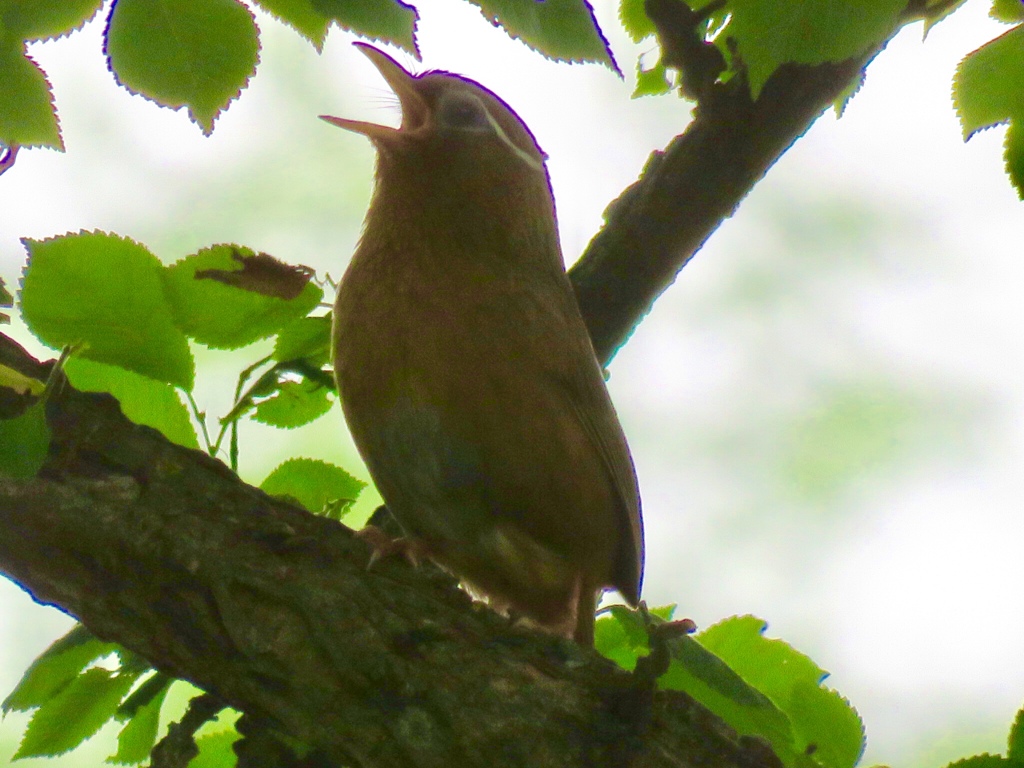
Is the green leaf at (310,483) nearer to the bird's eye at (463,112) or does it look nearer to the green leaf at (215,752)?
the green leaf at (215,752)

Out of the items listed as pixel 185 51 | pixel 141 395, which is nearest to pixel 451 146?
pixel 141 395

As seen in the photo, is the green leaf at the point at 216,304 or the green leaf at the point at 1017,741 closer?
the green leaf at the point at 1017,741

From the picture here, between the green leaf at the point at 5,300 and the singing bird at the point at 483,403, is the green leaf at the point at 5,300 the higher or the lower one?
the lower one

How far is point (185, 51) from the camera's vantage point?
197 centimetres

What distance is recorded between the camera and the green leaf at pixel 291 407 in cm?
284

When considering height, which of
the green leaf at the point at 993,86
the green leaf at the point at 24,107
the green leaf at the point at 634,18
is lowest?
the green leaf at the point at 24,107

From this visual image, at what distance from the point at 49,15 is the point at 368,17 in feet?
1.81

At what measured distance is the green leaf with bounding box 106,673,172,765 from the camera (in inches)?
103

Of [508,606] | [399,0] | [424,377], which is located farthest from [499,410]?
[399,0]

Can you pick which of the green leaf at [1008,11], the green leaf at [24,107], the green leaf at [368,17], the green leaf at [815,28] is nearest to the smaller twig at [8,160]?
the green leaf at [24,107]

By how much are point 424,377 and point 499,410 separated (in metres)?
0.22

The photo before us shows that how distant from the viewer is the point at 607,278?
3.54 meters

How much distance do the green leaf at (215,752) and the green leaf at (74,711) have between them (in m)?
0.27

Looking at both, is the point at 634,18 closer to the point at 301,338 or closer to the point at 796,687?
the point at 301,338
